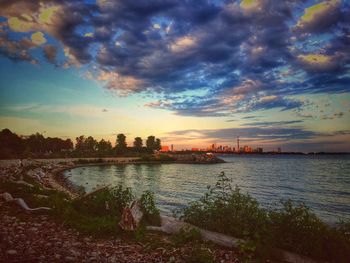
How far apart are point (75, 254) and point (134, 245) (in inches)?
85.7

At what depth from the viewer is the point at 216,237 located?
37.4ft

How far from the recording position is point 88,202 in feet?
51.0

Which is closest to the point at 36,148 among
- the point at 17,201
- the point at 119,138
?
the point at 119,138

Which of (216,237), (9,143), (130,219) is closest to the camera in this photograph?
(216,237)

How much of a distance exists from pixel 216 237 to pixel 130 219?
3.68 meters

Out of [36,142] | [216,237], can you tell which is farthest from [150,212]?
[36,142]

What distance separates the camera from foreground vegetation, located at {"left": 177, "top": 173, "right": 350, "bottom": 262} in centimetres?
1011

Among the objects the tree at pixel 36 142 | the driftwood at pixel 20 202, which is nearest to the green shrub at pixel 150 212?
the driftwood at pixel 20 202

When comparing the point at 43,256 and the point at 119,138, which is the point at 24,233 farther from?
the point at 119,138

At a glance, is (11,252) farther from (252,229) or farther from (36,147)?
(36,147)

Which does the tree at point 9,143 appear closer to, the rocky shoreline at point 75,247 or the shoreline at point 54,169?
the shoreline at point 54,169

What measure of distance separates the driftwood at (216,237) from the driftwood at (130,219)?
0.73 meters

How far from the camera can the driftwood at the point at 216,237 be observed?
10055 mm

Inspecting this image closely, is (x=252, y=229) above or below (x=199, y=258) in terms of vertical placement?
above
